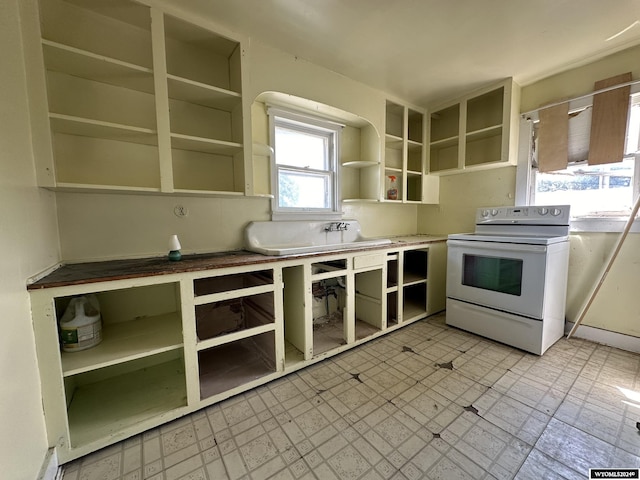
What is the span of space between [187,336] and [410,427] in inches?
50.6

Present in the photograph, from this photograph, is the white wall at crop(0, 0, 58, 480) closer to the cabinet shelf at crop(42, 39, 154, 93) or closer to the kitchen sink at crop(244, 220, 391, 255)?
the cabinet shelf at crop(42, 39, 154, 93)

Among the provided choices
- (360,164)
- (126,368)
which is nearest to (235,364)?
(126,368)

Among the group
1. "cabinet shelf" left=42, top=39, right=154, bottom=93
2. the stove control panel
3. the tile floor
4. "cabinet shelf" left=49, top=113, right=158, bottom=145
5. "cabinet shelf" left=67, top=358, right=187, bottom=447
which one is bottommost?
the tile floor

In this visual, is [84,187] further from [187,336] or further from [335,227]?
[335,227]

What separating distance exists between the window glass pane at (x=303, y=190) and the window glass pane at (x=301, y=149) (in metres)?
0.10

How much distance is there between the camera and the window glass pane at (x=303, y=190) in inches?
93.6

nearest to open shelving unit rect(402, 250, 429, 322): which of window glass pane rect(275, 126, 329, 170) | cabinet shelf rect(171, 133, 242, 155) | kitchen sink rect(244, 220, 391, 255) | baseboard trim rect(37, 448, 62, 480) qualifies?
kitchen sink rect(244, 220, 391, 255)

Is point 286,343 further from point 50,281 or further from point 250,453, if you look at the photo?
point 50,281

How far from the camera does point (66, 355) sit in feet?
4.22

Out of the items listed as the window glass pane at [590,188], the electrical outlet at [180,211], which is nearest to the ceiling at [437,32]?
the window glass pane at [590,188]

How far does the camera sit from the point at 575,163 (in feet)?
7.44

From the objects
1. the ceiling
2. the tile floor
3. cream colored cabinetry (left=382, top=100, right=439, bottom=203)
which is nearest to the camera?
the tile floor

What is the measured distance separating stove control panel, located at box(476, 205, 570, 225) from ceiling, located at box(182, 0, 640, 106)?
4.02 ft

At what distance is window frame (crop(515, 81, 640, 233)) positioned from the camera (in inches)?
79.4
